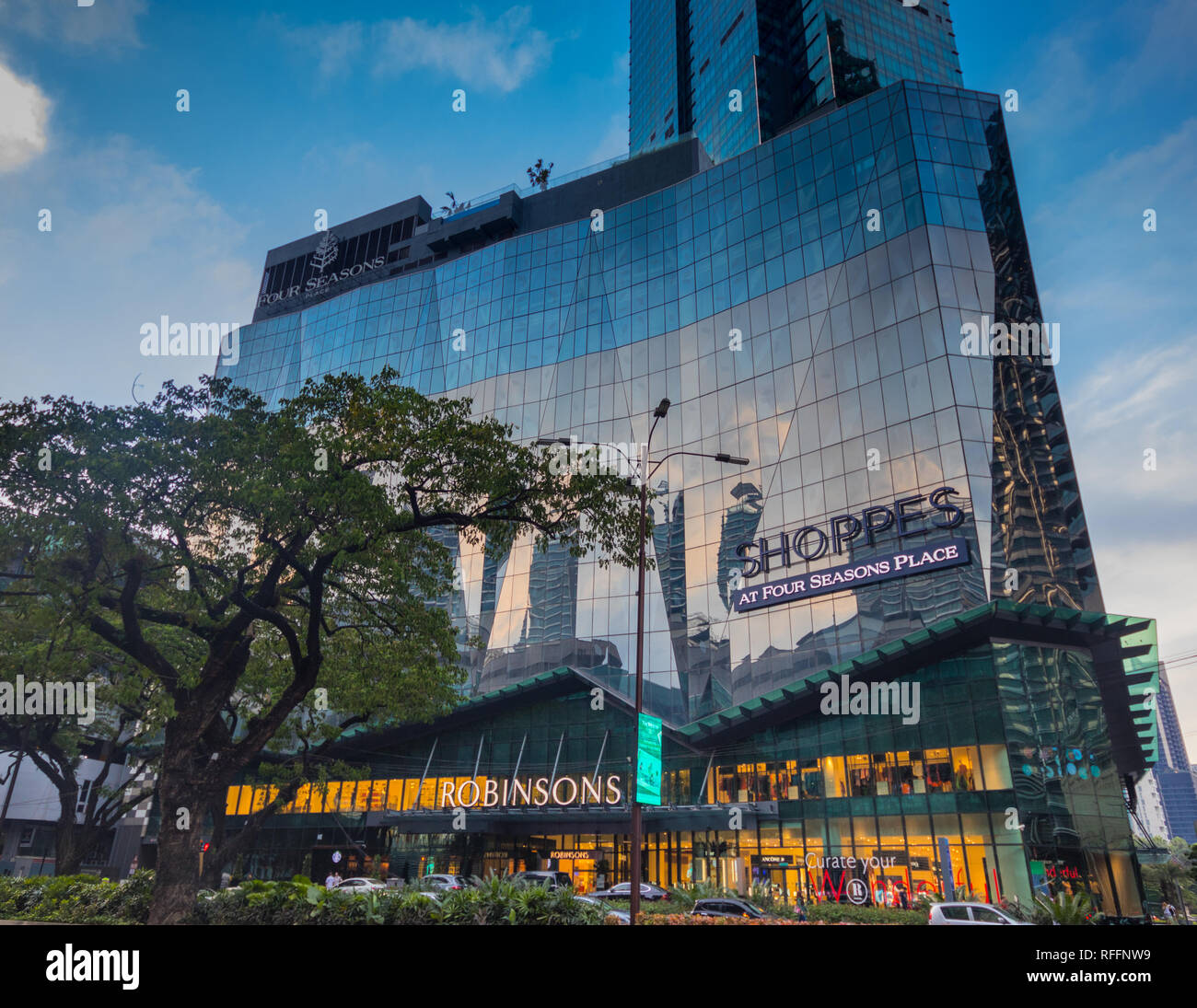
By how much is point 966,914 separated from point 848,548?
22792 millimetres

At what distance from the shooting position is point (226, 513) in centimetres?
1970

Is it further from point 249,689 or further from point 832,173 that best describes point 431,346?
point 249,689

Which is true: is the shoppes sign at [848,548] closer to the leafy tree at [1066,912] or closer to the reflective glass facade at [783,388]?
the reflective glass facade at [783,388]

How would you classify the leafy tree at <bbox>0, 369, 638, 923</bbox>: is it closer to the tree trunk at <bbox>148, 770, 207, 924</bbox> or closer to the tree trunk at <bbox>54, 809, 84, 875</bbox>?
the tree trunk at <bbox>148, 770, 207, 924</bbox>

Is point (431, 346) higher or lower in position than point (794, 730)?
higher

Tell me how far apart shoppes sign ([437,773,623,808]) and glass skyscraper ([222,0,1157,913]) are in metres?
0.44

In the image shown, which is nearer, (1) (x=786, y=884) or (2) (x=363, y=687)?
(2) (x=363, y=687)

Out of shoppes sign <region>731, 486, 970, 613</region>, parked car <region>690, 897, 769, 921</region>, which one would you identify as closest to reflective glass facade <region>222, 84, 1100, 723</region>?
shoppes sign <region>731, 486, 970, 613</region>

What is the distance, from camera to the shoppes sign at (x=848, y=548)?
1487 inches

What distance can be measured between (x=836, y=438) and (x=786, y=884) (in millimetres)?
24107

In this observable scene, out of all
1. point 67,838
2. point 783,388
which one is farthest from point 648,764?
point 783,388

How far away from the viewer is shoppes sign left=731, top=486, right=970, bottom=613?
1487 inches
